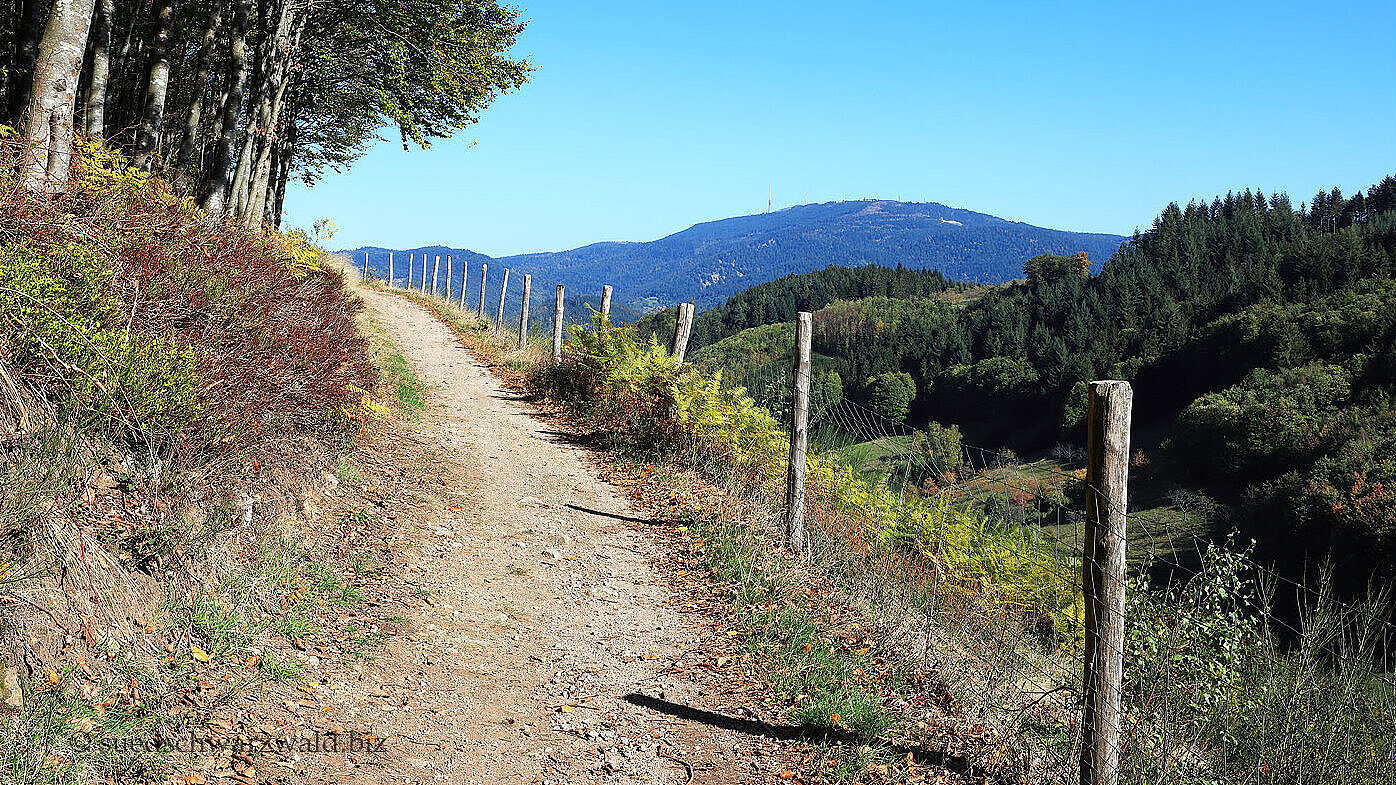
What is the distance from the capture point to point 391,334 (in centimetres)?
1988

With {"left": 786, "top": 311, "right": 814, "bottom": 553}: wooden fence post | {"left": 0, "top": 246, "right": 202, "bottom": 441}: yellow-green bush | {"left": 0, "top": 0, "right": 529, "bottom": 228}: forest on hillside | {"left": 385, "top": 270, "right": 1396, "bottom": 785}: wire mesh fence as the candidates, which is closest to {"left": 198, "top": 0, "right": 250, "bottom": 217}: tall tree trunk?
{"left": 0, "top": 0, "right": 529, "bottom": 228}: forest on hillside

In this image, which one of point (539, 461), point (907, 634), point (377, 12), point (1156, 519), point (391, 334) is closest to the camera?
point (907, 634)

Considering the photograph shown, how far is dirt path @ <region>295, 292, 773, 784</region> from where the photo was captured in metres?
4.20

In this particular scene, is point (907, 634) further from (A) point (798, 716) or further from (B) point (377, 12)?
(B) point (377, 12)

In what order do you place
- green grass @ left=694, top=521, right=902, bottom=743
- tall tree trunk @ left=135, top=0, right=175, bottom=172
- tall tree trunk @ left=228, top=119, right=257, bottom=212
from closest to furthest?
1. green grass @ left=694, top=521, right=902, bottom=743
2. tall tree trunk @ left=135, top=0, right=175, bottom=172
3. tall tree trunk @ left=228, top=119, right=257, bottom=212

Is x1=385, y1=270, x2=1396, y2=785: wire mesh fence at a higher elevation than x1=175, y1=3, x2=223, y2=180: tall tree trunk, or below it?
below

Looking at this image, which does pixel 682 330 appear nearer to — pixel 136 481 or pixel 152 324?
pixel 152 324

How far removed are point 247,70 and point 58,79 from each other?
10.7 meters

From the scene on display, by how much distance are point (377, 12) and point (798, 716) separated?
1557 centimetres

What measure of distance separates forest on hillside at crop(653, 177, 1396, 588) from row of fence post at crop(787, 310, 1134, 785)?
149 feet

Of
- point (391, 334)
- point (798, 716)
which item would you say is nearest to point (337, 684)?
point (798, 716)

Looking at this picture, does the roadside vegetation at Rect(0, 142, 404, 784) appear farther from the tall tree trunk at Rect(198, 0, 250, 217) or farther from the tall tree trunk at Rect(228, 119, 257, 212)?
the tall tree trunk at Rect(228, 119, 257, 212)

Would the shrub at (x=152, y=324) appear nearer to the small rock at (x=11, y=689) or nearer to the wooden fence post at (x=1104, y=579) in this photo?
the small rock at (x=11, y=689)

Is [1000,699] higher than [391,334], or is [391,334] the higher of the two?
[391,334]
